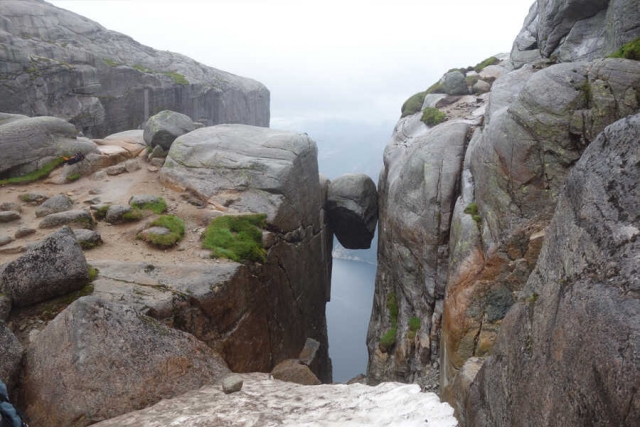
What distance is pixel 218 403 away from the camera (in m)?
9.67

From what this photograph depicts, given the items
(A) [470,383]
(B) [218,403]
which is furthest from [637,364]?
(B) [218,403]

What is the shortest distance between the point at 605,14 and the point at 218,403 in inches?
795

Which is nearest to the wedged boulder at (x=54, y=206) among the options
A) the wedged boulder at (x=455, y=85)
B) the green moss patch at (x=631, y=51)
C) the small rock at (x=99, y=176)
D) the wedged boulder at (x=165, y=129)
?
the small rock at (x=99, y=176)

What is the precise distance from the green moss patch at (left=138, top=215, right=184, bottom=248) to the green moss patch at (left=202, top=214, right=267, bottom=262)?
1.16m

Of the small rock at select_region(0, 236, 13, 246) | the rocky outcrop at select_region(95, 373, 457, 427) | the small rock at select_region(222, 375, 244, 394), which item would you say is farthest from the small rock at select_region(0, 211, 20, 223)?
the small rock at select_region(222, 375, 244, 394)

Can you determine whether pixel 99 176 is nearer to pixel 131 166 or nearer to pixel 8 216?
pixel 131 166

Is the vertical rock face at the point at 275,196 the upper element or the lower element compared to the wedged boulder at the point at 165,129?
lower

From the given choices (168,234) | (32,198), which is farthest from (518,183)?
(32,198)

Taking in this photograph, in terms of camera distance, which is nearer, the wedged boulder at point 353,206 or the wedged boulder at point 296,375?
the wedged boulder at point 296,375

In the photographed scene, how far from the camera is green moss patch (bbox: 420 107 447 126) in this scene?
24.2 m

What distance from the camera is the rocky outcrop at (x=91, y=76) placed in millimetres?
39500

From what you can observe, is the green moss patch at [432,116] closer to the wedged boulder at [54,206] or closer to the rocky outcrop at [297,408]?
the rocky outcrop at [297,408]

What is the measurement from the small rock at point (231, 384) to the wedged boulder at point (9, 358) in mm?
4527

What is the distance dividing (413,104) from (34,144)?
23.5 meters
